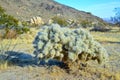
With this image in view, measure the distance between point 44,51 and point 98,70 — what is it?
1.89 m

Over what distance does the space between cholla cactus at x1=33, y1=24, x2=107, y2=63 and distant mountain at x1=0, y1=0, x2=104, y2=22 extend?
70456mm

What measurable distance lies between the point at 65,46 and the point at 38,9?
87.4 meters

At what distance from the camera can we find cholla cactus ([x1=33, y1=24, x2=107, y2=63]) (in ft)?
38.3

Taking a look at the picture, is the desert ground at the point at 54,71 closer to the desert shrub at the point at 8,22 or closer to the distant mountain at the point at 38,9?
the desert shrub at the point at 8,22

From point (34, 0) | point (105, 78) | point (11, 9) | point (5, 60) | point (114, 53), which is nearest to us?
point (105, 78)

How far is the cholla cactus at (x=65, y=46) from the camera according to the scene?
11688mm

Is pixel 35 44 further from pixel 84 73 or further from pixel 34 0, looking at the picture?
pixel 34 0

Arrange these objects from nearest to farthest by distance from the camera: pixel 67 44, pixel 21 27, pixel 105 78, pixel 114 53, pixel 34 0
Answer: pixel 105 78 < pixel 67 44 < pixel 114 53 < pixel 21 27 < pixel 34 0

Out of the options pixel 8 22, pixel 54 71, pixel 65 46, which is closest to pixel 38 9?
pixel 8 22

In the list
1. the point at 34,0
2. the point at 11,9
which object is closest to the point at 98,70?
the point at 11,9

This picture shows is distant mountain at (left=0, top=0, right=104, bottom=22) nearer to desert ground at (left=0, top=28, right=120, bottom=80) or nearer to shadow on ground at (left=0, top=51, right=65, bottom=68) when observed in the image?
shadow on ground at (left=0, top=51, right=65, bottom=68)

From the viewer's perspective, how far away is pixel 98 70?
12.0 metres

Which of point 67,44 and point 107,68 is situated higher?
point 67,44

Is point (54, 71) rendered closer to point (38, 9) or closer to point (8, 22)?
point (8, 22)
